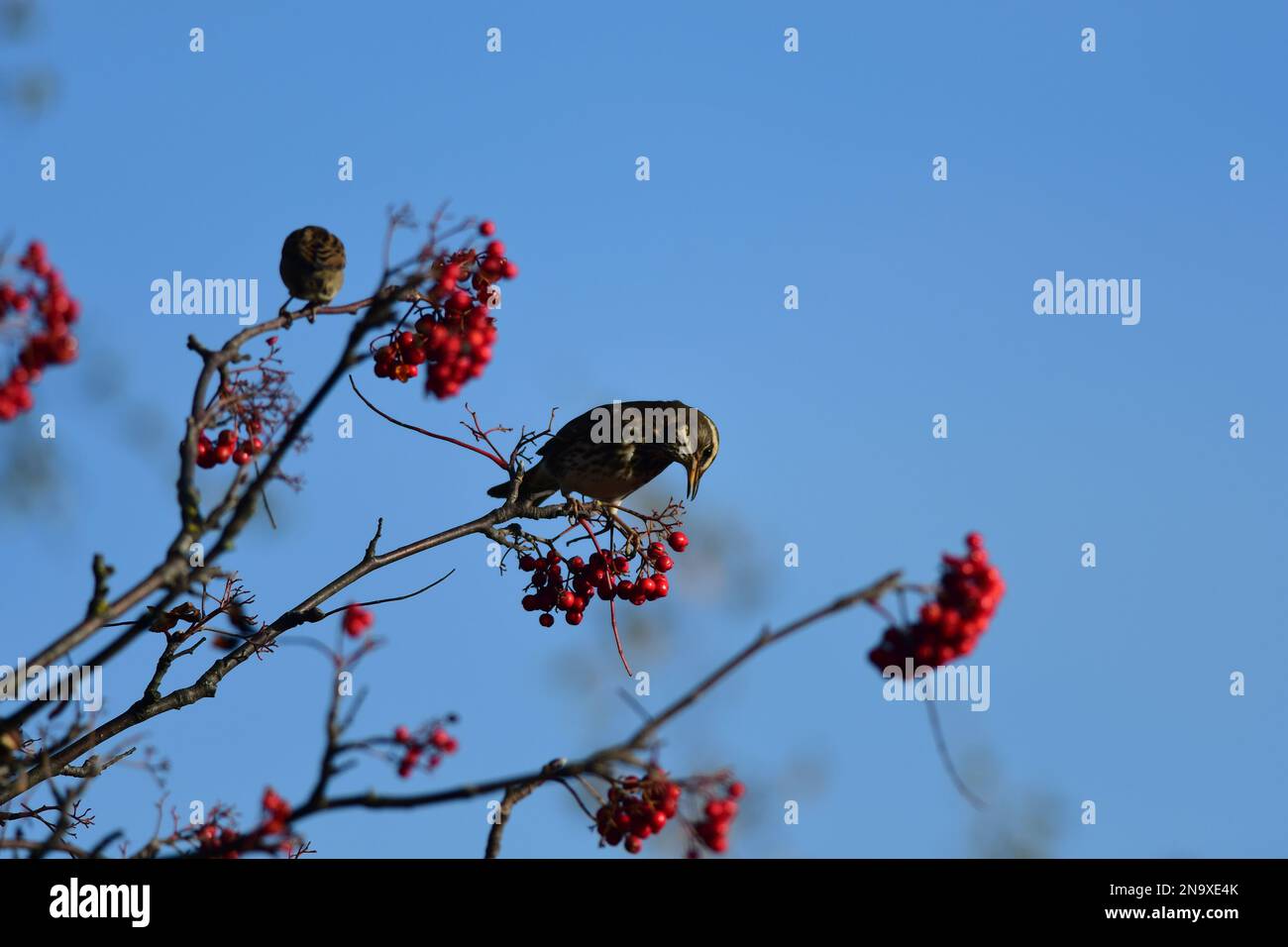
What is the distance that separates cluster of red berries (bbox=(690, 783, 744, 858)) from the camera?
3.80 meters

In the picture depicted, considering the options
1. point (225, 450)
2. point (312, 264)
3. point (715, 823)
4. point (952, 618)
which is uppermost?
point (312, 264)

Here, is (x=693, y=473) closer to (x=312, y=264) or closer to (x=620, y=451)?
(x=620, y=451)

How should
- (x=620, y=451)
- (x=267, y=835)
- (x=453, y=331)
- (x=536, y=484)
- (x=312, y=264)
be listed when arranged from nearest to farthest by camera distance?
(x=267, y=835) < (x=453, y=331) < (x=312, y=264) < (x=620, y=451) < (x=536, y=484)

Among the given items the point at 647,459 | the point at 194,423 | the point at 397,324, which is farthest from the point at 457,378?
the point at 647,459

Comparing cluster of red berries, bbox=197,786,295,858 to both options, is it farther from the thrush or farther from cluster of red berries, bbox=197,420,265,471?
the thrush

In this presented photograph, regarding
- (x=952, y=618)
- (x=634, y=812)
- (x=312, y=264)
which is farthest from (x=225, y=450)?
(x=952, y=618)

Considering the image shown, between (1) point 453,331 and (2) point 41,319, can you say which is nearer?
(2) point 41,319

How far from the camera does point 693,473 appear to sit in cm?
845

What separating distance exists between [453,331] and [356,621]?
1.50m

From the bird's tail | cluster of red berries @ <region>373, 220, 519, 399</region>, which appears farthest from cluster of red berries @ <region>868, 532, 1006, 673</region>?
the bird's tail

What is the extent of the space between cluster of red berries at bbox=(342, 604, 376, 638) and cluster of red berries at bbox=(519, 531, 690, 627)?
1.98 metres
